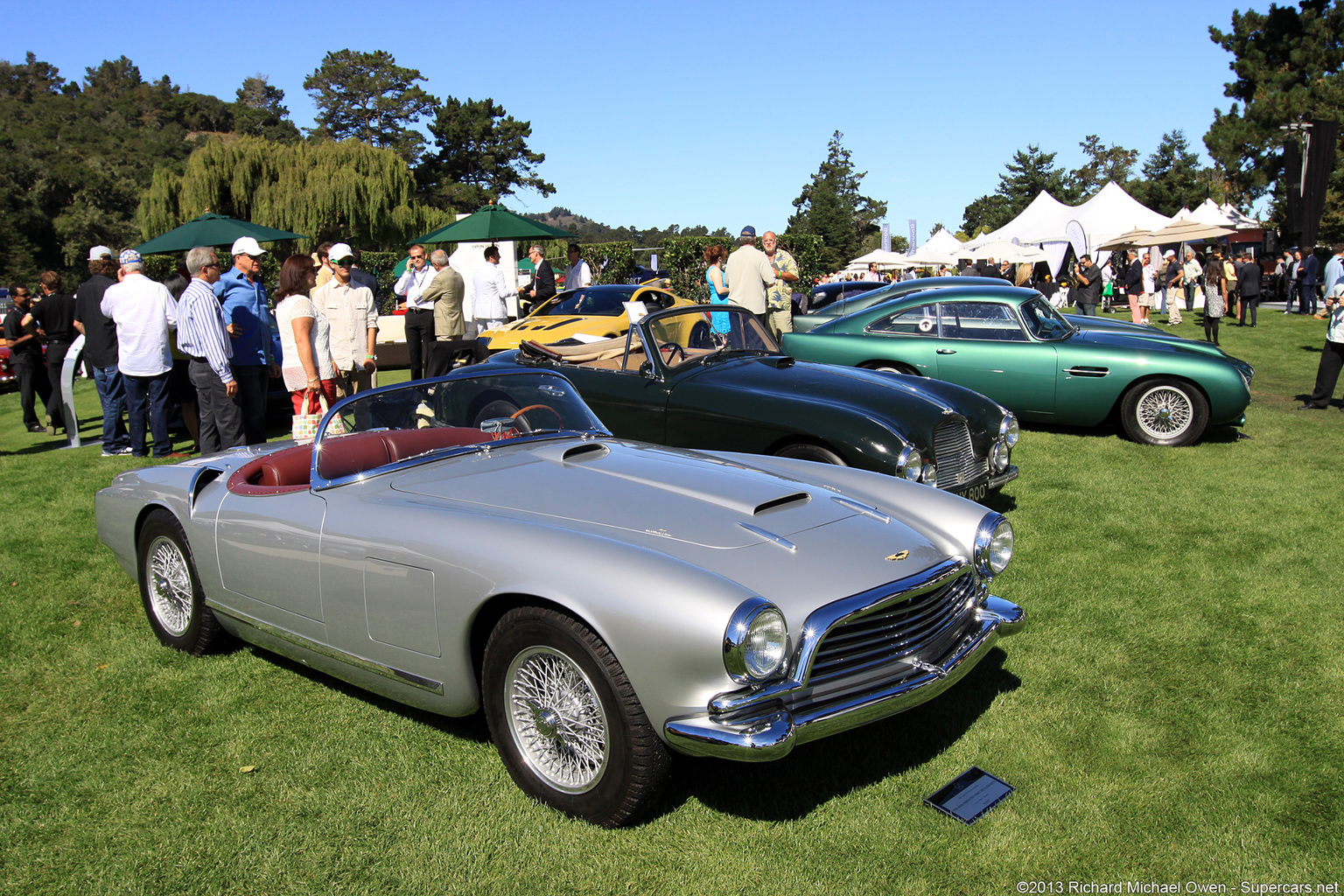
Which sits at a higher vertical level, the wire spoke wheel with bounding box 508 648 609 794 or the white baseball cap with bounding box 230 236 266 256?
the white baseball cap with bounding box 230 236 266 256

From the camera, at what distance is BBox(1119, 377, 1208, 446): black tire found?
8234mm

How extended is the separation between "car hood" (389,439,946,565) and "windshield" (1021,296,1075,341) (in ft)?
19.8

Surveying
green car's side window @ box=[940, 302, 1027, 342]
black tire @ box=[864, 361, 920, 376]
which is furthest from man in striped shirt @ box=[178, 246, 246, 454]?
green car's side window @ box=[940, 302, 1027, 342]

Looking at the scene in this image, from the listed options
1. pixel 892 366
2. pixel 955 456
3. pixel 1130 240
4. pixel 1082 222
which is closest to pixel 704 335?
pixel 955 456

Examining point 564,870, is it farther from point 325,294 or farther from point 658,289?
point 658,289

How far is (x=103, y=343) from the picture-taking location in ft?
29.0

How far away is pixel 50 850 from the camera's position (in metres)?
2.80

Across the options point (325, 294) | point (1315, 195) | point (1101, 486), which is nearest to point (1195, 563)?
point (1101, 486)

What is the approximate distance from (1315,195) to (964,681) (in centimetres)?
2532

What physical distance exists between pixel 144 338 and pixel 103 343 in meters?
1.35

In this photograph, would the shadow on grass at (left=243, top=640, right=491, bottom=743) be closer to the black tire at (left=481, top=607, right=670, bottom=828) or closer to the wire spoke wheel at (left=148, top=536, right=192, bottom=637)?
the wire spoke wheel at (left=148, top=536, right=192, bottom=637)

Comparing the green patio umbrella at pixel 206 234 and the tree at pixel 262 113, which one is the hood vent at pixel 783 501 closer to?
the green patio umbrella at pixel 206 234

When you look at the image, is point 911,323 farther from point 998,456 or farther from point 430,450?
point 430,450

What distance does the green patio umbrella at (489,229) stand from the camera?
14284 mm
